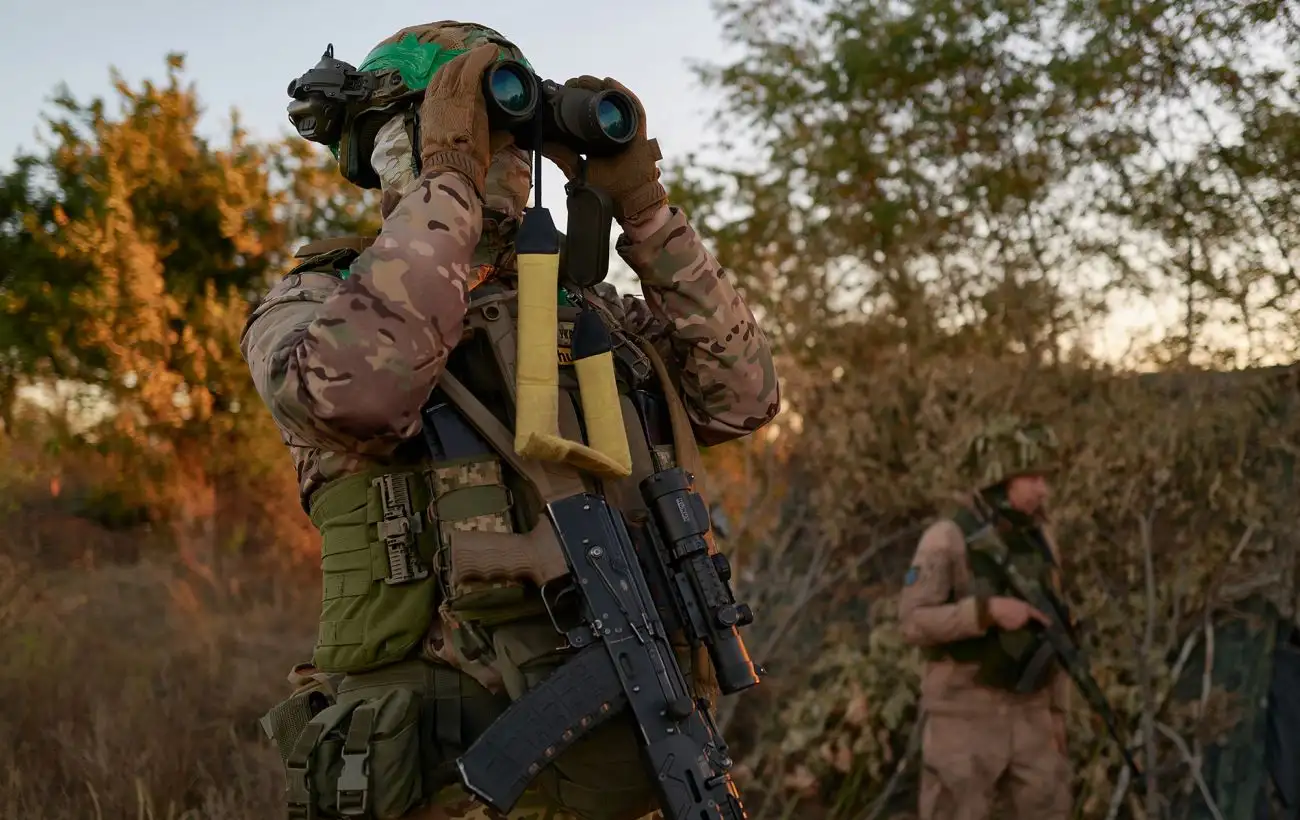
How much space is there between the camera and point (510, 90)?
1.75 meters

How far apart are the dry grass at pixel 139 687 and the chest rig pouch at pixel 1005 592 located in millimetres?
2613

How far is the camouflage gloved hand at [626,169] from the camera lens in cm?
185

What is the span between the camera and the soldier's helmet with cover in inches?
Result: 185

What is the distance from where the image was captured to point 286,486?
1060 centimetres

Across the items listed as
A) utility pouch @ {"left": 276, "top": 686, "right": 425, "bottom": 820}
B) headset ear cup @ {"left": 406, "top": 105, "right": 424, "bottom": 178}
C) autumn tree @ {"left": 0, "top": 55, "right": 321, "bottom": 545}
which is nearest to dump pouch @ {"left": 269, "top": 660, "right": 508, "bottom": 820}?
utility pouch @ {"left": 276, "top": 686, "right": 425, "bottom": 820}

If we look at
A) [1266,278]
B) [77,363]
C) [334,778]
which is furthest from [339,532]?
[77,363]

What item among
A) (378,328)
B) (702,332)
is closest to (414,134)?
(378,328)

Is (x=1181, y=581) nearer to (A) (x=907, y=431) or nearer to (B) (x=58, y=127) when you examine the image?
(A) (x=907, y=431)

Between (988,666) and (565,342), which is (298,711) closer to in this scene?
(565,342)

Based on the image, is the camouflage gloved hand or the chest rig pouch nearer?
the camouflage gloved hand

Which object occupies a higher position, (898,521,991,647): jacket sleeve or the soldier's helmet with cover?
the soldier's helmet with cover

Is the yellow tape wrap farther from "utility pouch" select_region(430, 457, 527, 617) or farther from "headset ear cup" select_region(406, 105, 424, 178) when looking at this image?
"headset ear cup" select_region(406, 105, 424, 178)

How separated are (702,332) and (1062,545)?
3.55 meters

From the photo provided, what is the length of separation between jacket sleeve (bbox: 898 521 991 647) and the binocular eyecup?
2.97m
